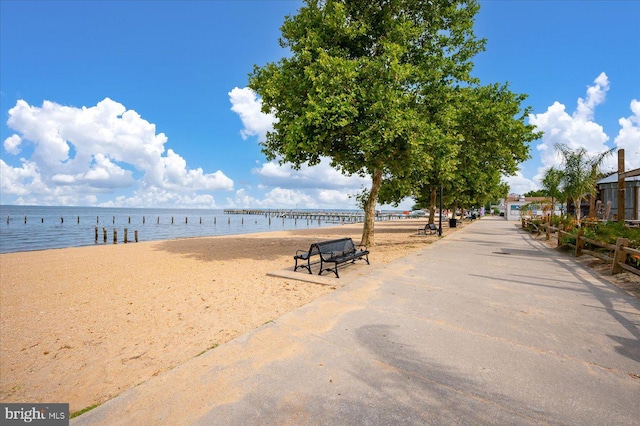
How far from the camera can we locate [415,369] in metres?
3.38

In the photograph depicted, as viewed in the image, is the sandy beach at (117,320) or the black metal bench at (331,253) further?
the black metal bench at (331,253)

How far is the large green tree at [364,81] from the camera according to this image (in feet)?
33.0

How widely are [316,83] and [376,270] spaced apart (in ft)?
21.3

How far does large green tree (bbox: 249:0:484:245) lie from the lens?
1007 cm

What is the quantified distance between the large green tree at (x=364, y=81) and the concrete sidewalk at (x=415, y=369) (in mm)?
6374

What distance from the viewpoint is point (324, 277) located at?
25.2 ft

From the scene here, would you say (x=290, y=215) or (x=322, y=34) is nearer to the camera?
(x=322, y=34)

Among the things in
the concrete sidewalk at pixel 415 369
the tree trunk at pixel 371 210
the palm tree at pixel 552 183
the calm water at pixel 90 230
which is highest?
the palm tree at pixel 552 183

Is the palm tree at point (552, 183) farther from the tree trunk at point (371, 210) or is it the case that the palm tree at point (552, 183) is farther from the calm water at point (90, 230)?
the calm water at point (90, 230)

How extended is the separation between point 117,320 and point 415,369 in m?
5.51

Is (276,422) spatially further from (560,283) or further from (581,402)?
(560,283)

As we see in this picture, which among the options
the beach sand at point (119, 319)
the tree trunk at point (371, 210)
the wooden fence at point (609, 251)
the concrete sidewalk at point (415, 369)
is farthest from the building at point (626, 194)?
the beach sand at point (119, 319)

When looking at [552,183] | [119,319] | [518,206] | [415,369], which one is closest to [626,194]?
[552,183]

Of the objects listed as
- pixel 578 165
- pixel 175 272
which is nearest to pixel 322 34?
pixel 175 272
